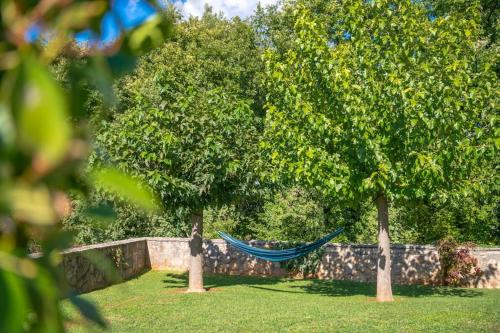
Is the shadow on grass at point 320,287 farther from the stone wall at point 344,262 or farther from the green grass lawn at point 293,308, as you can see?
the stone wall at point 344,262

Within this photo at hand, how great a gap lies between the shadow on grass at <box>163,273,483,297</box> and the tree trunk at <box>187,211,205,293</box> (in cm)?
79

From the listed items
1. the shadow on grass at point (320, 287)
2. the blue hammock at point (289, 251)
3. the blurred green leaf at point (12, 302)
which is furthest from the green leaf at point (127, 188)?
the blue hammock at point (289, 251)

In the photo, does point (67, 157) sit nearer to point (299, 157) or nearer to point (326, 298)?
point (299, 157)

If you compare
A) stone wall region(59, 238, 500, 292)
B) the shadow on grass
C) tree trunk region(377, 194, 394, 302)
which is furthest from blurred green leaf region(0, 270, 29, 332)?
the shadow on grass

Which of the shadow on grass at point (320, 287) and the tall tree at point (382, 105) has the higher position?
the tall tree at point (382, 105)

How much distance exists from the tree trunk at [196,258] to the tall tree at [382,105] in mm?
2538

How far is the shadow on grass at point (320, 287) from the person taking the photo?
1142 centimetres

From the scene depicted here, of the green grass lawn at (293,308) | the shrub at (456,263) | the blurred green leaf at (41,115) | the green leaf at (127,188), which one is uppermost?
the blurred green leaf at (41,115)

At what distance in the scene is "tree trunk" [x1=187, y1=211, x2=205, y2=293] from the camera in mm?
11477

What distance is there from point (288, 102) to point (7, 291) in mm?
9803

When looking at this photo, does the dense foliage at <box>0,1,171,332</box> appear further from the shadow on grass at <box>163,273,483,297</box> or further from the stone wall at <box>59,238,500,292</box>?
the shadow on grass at <box>163,273,483,297</box>

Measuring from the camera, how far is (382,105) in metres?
9.40

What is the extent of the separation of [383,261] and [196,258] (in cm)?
363

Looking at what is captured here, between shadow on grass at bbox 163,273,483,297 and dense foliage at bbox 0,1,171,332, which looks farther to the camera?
shadow on grass at bbox 163,273,483,297
